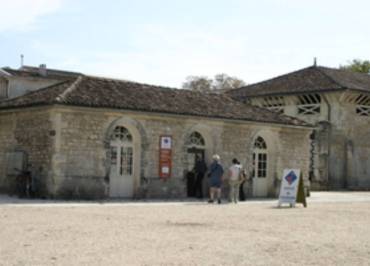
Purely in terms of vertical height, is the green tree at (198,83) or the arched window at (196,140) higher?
the green tree at (198,83)

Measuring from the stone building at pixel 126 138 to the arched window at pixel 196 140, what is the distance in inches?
0.4

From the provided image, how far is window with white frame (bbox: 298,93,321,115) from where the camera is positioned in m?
37.6

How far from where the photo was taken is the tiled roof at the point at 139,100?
22859 mm

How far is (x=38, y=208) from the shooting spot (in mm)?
17984

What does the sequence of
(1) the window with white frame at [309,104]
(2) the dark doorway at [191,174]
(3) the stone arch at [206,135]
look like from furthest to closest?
(1) the window with white frame at [309,104]
(2) the dark doorway at [191,174]
(3) the stone arch at [206,135]

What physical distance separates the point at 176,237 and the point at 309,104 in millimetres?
27028

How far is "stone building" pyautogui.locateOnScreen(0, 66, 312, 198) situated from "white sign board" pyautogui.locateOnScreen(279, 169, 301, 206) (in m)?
3.99

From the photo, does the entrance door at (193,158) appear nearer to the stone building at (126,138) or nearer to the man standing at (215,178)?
the stone building at (126,138)

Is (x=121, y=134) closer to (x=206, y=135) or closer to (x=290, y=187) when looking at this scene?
(x=206, y=135)

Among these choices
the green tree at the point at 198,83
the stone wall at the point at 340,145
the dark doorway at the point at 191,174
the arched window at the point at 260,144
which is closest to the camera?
the dark doorway at the point at 191,174

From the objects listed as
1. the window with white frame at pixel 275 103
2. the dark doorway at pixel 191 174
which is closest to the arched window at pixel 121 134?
the dark doorway at pixel 191 174

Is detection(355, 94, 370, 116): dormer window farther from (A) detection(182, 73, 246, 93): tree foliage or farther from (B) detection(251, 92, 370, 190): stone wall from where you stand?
(A) detection(182, 73, 246, 93): tree foliage

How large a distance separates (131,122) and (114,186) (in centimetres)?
221

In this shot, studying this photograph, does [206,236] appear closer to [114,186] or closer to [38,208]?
[38,208]
